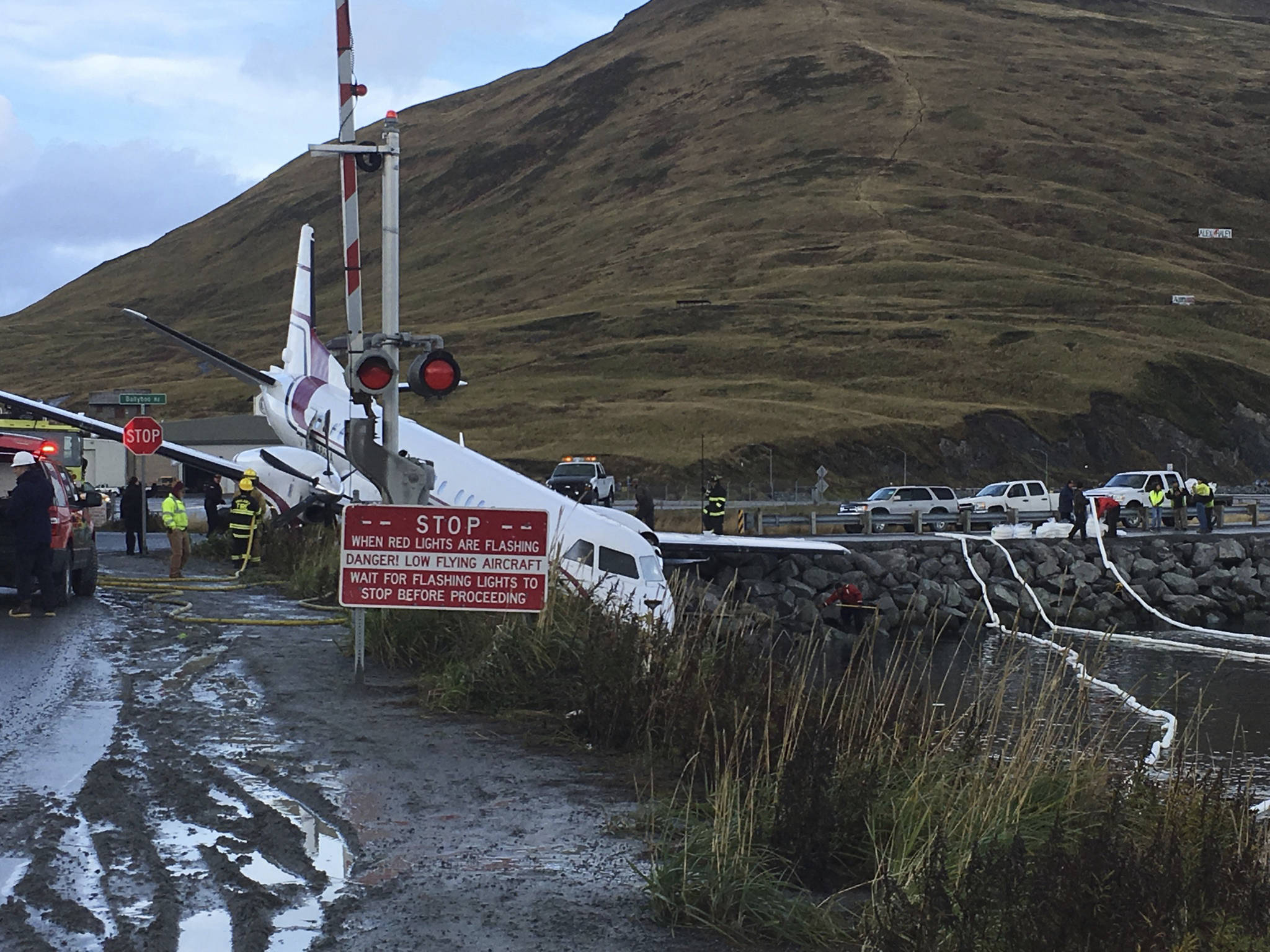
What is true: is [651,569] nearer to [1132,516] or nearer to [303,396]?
[303,396]

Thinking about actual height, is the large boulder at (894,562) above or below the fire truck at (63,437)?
below

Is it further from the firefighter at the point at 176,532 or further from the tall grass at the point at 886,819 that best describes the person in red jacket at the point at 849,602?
the tall grass at the point at 886,819

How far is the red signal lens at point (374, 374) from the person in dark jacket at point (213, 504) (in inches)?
840

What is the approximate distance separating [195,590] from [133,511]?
35.8 ft

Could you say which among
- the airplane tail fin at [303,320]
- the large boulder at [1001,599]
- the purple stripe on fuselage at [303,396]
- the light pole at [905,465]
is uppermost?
the airplane tail fin at [303,320]

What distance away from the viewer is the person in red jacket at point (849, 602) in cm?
3459

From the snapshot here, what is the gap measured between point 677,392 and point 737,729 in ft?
277

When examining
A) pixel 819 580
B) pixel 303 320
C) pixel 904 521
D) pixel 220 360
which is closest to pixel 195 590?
pixel 220 360

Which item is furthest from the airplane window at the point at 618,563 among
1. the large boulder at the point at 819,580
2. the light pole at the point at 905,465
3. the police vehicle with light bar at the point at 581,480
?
the light pole at the point at 905,465

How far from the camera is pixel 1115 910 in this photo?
5336mm

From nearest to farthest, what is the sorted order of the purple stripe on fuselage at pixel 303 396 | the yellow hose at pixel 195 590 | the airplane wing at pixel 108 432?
1. the yellow hose at pixel 195 590
2. the purple stripe on fuselage at pixel 303 396
3. the airplane wing at pixel 108 432

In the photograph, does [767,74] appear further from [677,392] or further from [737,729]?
[737,729]

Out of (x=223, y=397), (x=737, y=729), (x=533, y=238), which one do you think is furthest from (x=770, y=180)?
(x=737, y=729)

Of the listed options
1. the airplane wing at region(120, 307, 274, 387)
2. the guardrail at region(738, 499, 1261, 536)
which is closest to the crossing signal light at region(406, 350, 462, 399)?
the airplane wing at region(120, 307, 274, 387)
